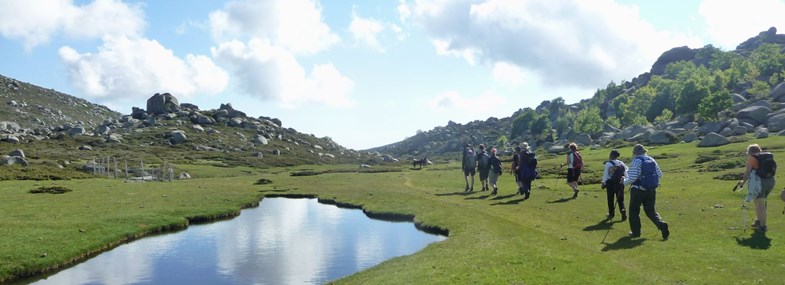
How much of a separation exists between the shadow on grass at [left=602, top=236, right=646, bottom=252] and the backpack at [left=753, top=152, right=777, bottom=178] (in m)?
6.22

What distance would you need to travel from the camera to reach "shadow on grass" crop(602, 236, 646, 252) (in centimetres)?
2091

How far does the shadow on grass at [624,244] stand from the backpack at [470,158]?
2421cm

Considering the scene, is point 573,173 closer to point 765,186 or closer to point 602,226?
point 602,226

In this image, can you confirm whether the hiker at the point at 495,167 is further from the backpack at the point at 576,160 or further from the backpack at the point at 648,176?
the backpack at the point at 648,176

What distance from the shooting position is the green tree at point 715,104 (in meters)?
141

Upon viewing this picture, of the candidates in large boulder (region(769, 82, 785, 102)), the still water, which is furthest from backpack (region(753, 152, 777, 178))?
large boulder (region(769, 82, 785, 102))

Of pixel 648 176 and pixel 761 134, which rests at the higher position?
pixel 761 134

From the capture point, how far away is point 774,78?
197 metres

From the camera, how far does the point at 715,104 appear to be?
463 feet

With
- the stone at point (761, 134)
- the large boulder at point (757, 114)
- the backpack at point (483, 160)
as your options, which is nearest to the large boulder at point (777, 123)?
the large boulder at point (757, 114)

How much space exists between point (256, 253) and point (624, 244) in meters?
19.3

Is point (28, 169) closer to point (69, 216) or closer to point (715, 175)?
point (69, 216)

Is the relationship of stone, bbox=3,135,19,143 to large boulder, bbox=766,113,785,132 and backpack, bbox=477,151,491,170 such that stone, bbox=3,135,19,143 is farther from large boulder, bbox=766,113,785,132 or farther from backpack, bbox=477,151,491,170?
large boulder, bbox=766,113,785,132

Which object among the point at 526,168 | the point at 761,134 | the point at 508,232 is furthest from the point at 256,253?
the point at 761,134
